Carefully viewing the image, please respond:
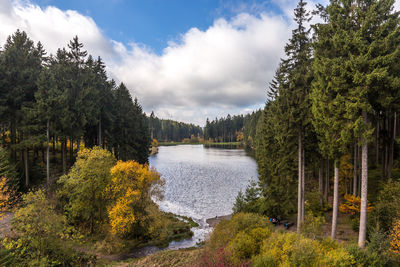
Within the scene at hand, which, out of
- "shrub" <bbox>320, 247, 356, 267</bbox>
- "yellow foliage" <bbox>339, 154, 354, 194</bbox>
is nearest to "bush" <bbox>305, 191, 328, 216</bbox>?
"yellow foliage" <bbox>339, 154, 354, 194</bbox>

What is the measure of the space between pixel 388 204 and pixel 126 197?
69.2 feet

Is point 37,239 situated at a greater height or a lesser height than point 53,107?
lesser

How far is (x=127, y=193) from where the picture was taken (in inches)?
758

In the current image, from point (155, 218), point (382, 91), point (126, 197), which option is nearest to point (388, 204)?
point (382, 91)

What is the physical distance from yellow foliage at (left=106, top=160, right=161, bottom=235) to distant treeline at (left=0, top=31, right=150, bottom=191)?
10.2 meters

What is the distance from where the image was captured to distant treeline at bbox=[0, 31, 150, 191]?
23.8 m

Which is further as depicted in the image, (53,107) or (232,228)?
(53,107)

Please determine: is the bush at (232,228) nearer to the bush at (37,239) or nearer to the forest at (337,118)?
the forest at (337,118)

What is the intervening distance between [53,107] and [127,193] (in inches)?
577

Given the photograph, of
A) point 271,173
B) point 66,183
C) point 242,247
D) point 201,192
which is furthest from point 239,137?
point 242,247

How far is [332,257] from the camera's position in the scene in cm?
831

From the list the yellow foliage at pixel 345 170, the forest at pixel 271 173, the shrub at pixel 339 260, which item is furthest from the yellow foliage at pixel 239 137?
the shrub at pixel 339 260

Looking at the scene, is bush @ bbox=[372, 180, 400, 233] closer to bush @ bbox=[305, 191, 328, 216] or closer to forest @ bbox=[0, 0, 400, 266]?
forest @ bbox=[0, 0, 400, 266]

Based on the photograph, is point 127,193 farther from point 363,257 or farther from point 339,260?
point 363,257
